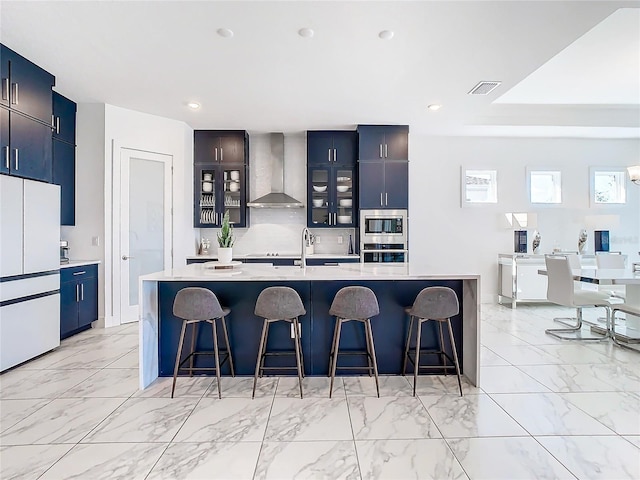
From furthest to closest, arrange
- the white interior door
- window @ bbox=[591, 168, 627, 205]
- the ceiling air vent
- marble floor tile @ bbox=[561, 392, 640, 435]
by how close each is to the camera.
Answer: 1. window @ bbox=[591, 168, 627, 205]
2. the white interior door
3. the ceiling air vent
4. marble floor tile @ bbox=[561, 392, 640, 435]

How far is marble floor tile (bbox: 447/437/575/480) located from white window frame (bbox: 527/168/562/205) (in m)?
5.14

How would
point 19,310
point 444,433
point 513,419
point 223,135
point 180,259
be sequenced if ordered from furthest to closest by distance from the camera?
1. point 223,135
2. point 180,259
3. point 19,310
4. point 513,419
5. point 444,433

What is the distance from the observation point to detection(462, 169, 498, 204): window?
6.11 metres

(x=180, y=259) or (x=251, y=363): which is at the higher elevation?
(x=180, y=259)

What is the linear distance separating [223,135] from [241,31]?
9.49ft

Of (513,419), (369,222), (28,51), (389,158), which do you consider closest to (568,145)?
(389,158)

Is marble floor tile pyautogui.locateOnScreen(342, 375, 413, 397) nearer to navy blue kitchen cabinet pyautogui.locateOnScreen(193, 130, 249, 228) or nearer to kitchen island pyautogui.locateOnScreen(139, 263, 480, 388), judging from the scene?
kitchen island pyautogui.locateOnScreen(139, 263, 480, 388)

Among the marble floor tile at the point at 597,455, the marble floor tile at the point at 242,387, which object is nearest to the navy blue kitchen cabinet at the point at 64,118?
the marble floor tile at the point at 242,387

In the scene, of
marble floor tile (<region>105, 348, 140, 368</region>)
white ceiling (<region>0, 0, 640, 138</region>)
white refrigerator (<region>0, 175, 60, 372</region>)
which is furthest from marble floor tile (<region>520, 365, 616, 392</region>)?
white refrigerator (<region>0, 175, 60, 372</region>)

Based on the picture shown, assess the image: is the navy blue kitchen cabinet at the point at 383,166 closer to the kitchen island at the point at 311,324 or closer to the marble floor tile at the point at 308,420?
the kitchen island at the point at 311,324

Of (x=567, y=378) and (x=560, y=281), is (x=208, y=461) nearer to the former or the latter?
(x=567, y=378)

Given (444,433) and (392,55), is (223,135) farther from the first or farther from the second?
(444,433)

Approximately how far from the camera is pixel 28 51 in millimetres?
3248

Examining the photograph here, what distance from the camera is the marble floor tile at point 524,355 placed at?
336 centimetres
